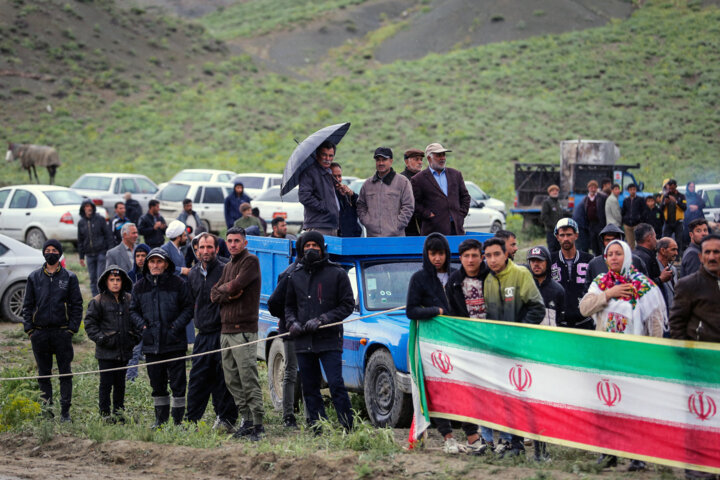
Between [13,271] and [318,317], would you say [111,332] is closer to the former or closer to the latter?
[318,317]

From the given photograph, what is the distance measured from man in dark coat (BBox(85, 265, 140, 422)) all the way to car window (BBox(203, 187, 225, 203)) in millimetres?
18335

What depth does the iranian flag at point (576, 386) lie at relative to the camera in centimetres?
605

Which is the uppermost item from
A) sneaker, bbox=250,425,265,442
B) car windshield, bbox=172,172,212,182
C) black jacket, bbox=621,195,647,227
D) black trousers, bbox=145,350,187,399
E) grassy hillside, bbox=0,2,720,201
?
grassy hillside, bbox=0,2,720,201

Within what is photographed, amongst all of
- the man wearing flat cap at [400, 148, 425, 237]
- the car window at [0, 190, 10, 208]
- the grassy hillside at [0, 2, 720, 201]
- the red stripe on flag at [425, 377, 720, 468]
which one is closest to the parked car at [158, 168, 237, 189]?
the car window at [0, 190, 10, 208]

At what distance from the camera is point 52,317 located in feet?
33.0

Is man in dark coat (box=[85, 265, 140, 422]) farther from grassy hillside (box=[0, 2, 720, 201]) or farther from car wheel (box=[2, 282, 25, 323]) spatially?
grassy hillside (box=[0, 2, 720, 201])

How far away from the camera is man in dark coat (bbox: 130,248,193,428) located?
369 inches

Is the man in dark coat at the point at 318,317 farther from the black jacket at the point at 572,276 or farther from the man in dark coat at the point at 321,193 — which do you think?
the black jacket at the point at 572,276

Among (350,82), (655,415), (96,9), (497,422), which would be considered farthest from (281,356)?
(96,9)

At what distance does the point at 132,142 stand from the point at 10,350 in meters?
35.2

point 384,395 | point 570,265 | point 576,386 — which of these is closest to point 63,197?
point 384,395

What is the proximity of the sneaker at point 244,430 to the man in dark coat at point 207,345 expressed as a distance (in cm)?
49

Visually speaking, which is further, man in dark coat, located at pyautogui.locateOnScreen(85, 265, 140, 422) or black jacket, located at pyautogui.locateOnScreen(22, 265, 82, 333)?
black jacket, located at pyautogui.locateOnScreen(22, 265, 82, 333)

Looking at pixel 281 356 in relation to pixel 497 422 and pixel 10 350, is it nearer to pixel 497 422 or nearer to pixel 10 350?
pixel 497 422
